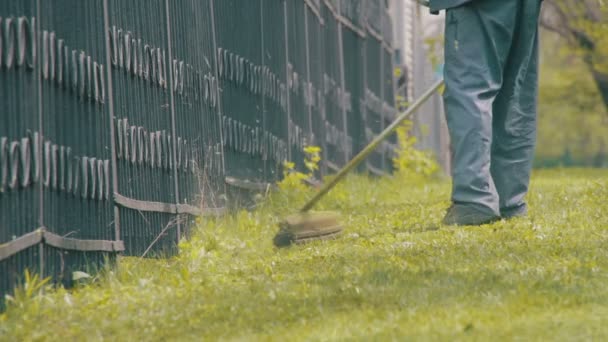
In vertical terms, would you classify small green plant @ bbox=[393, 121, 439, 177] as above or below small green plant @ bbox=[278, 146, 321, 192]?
below

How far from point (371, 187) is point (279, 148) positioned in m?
2.18

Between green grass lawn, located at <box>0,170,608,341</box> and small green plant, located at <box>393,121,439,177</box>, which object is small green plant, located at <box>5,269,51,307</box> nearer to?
green grass lawn, located at <box>0,170,608,341</box>

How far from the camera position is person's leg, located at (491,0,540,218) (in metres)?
6.95

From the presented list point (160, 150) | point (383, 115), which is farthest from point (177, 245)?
point (383, 115)

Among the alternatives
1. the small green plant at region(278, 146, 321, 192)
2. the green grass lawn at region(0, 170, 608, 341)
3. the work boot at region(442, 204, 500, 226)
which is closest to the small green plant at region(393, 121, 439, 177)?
the small green plant at region(278, 146, 321, 192)

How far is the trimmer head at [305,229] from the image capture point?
245 inches

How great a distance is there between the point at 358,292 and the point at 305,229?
216 centimetres

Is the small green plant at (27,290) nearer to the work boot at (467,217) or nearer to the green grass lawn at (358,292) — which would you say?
the green grass lawn at (358,292)

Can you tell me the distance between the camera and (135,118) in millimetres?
5781

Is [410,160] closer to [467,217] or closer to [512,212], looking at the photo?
[512,212]

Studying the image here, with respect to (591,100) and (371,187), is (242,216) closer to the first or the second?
(371,187)

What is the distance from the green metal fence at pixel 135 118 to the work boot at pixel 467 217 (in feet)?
4.19

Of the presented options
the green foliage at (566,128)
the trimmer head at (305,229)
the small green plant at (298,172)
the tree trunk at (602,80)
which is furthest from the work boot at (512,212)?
the green foliage at (566,128)

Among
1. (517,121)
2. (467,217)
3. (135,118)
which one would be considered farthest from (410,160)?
(135,118)
